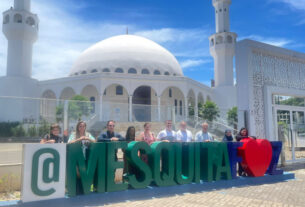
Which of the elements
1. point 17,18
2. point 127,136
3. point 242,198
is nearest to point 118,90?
point 17,18

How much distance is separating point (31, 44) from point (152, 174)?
28.5 meters

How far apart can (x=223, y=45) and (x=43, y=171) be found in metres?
32.3

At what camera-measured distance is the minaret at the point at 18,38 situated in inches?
1112

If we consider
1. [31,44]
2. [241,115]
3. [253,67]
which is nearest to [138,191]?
[241,115]

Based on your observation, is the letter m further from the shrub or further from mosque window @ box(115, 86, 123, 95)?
mosque window @ box(115, 86, 123, 95)

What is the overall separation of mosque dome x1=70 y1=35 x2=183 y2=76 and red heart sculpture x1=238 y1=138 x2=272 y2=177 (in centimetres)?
2540

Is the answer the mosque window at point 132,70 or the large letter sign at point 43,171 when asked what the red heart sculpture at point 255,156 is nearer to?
the large letter sign at point 43,171

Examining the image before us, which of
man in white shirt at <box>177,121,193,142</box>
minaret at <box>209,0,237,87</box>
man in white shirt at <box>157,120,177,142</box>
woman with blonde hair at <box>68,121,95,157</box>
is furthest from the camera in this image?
minaret at <box>209,0,237,87</box>

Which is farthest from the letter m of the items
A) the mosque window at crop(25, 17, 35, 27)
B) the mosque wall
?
the mosque window at crop(25, 17, 35, 27)

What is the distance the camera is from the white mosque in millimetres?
9476

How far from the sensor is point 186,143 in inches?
249

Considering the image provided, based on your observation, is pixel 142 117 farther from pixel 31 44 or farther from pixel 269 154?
pixel 31 44

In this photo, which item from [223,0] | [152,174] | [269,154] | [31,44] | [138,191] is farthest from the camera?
[223,0]

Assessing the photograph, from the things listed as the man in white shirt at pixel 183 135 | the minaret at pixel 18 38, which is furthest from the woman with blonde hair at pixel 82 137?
the minaret at pixel 18 38
